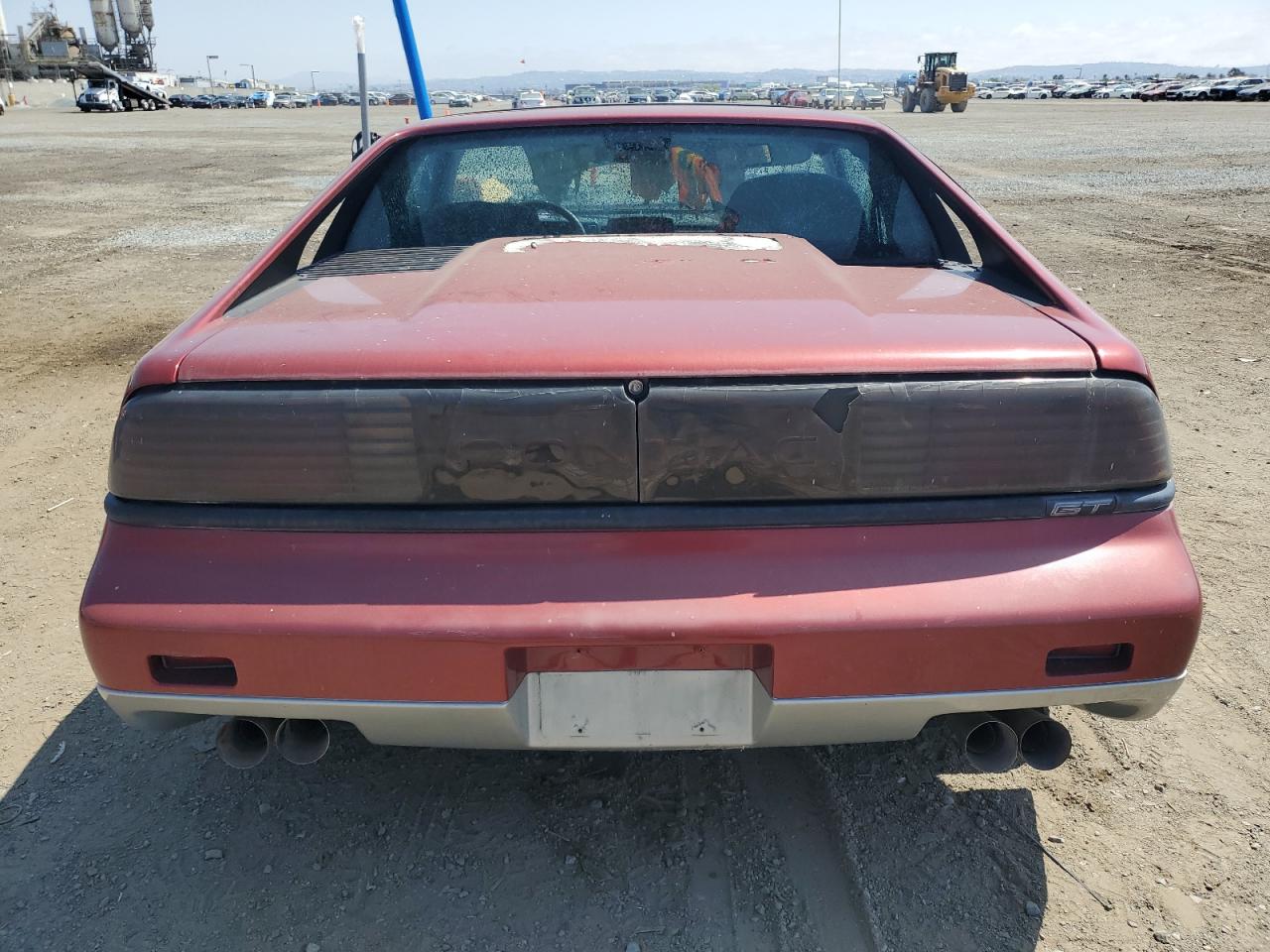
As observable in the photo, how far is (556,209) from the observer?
9.66ft

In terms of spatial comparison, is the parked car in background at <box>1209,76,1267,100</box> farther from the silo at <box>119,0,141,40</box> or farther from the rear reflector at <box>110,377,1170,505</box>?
the silo at <box>119,0,141,40</box>

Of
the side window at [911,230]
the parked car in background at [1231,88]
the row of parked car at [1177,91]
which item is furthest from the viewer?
the parked car in background at [1231,88]

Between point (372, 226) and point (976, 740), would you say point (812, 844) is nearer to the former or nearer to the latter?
point (976, 740)

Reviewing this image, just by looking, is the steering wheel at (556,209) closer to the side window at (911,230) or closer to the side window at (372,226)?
the side window at (372,226)

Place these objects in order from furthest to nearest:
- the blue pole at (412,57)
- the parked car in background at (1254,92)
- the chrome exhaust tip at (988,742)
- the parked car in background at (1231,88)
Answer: the parked car in background at (1231,88)
the parked car in background at (1254,92)
the blue pole at (412,57)
the chrome exhaust tip at (988,742)

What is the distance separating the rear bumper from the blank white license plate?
26 millimetres

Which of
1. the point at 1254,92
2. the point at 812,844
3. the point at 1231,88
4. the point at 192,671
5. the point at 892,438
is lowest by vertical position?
the point at 812,844

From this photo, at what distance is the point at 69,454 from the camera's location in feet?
15.2

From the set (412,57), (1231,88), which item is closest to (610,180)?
(412,57)

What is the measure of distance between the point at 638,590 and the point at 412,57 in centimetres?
519

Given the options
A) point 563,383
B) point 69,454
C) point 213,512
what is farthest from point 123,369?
point 563,383

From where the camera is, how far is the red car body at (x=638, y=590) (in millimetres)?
1717

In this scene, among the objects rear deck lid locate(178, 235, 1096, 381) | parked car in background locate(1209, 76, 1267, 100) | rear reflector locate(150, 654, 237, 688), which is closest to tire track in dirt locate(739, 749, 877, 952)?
rear deck lid locate(178, 235, 1096, 381)

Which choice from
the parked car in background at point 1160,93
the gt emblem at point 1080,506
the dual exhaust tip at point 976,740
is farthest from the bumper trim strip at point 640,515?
the parked car in background at point 1160,93
